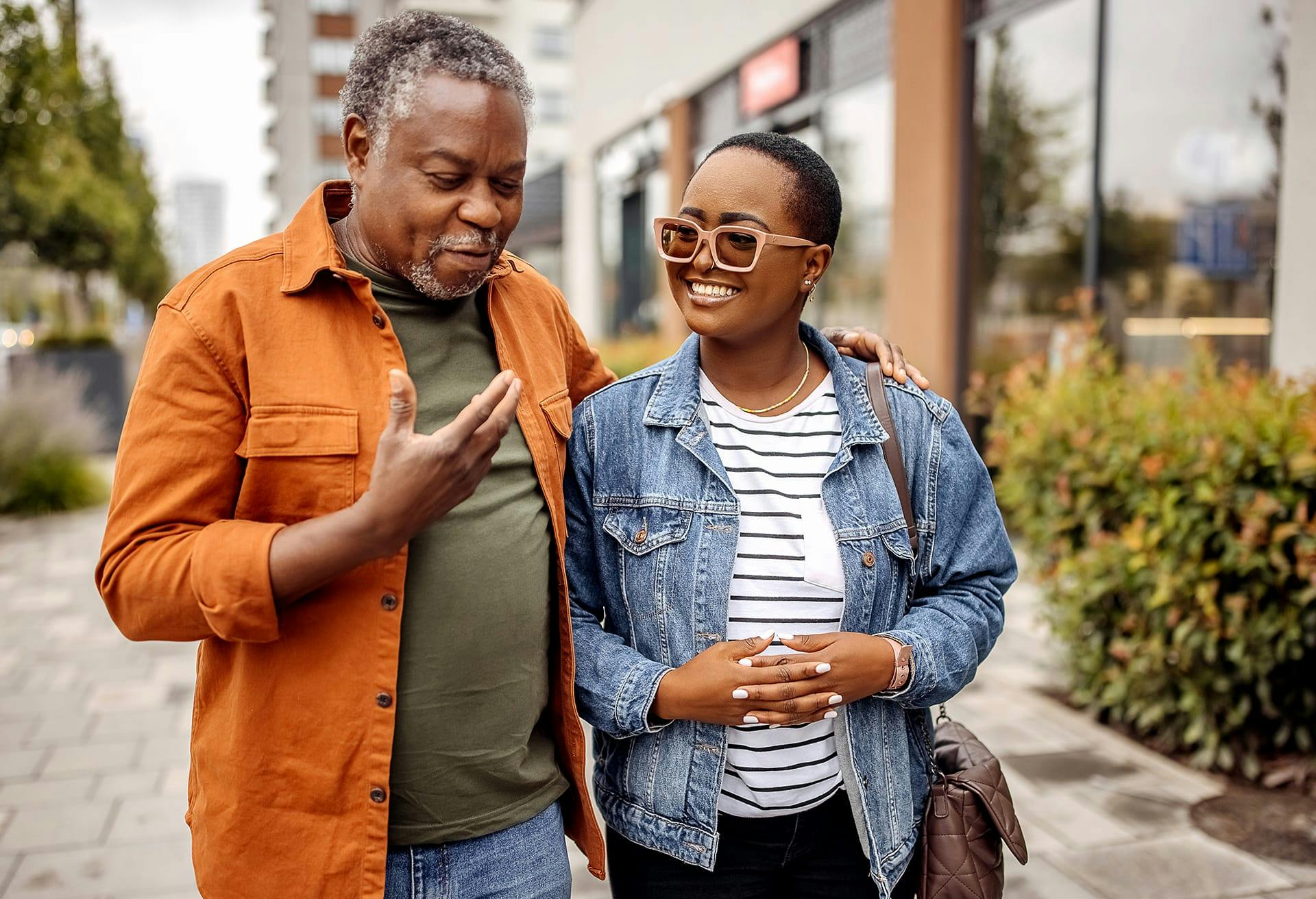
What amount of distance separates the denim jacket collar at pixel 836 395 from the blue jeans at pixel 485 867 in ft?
2.31

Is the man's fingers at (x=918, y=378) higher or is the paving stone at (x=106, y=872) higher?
the man's fingers at (x=918, y=378)

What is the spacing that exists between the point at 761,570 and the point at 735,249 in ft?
1.74

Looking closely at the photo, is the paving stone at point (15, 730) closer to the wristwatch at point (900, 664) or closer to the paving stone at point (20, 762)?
the paving stone at point (20, 762)

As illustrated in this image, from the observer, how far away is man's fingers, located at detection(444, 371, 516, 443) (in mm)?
1439

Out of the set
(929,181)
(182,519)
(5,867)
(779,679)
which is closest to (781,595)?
(779,679)

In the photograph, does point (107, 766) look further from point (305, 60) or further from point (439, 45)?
point (305, 60)

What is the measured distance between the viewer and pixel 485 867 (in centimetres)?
174

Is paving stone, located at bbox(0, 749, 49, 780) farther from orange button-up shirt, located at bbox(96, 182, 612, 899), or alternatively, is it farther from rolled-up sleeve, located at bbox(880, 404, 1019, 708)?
rolled-up sleeve, located at bbox(880, 404, 1019, 708)

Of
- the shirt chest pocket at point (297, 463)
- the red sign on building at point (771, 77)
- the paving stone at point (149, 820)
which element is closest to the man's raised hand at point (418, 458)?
the shirt chest pocket at point (297, 463)

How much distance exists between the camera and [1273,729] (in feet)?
13.9

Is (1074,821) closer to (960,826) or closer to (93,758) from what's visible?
(960,826)

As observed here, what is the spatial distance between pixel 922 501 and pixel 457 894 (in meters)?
1.00

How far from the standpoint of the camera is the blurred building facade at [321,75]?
50.4 meters

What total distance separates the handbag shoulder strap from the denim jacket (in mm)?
15
